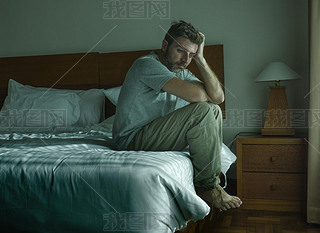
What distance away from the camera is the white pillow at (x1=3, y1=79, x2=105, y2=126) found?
8.80 ft

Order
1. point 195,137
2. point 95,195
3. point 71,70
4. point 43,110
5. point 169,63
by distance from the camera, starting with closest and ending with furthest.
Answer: point 95,195
point 195,137
point 169,63
point 43,110
point 71,70

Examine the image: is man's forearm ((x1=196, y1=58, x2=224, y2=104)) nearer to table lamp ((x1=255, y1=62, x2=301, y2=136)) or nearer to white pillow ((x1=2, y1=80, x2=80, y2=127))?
table lamp ((x1=255, y1=62, x2=301, y2=136))

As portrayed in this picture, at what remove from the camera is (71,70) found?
121 inches

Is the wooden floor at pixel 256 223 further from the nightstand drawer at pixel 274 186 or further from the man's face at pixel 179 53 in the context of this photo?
the man's face at pixel 179 53

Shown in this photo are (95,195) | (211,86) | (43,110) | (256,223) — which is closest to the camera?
(95,195)

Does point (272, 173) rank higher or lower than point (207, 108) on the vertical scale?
lower

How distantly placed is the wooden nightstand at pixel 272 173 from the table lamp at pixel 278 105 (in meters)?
0.16

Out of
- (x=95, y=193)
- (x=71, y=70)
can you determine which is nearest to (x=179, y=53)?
(x=95, y=193)

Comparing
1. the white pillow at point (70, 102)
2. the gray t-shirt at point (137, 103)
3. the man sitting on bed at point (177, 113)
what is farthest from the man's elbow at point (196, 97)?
the white pillow at point (70, 102)

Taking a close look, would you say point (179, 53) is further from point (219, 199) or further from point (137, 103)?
point (219, 199)

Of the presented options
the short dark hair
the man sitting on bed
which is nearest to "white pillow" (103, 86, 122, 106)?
the man sitting on bed

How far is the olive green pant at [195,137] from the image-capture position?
4.75 ft

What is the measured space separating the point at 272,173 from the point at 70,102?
1685 millimetres

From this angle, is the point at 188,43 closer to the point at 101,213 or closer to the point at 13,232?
the point at 101,213
